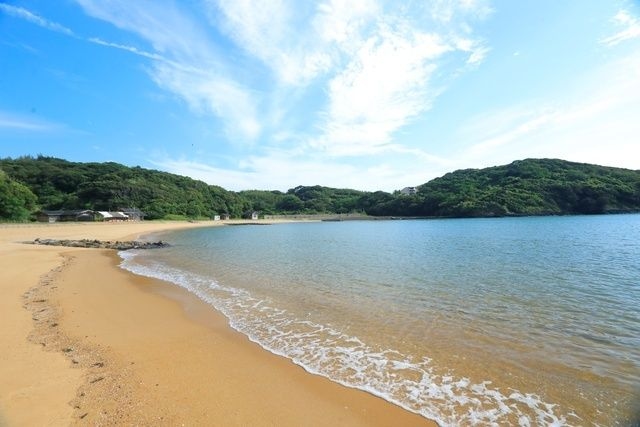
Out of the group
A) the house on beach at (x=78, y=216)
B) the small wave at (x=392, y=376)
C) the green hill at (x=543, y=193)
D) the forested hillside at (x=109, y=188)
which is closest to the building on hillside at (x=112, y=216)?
the house on beach at (x=78, y=216)

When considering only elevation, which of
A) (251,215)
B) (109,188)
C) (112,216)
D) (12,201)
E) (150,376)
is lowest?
(150,376)

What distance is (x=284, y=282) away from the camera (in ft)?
44.7

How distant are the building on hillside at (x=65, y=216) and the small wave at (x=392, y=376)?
8297cm

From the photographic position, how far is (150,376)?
202 inches

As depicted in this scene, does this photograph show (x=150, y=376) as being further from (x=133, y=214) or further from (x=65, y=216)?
(x=133, y=214)

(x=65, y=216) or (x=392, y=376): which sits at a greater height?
(x=65, y=216)

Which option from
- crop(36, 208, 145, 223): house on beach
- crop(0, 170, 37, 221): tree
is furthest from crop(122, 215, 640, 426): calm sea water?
crop(36, 208, 145, 223): house on beach

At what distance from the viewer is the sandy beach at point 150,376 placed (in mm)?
4074

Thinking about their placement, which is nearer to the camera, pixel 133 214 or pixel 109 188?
pixel 133 214

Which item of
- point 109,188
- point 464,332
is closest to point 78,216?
point 109,188

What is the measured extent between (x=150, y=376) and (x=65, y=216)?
290 feet

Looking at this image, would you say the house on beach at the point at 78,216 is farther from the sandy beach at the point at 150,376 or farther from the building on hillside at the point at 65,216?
the sandy beach at the point at 150,376

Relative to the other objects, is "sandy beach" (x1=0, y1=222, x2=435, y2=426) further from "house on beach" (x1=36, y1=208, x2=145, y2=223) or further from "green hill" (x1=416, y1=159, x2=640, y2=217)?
"green hill" (x1=416, y1=159, x2=640, y2=217)

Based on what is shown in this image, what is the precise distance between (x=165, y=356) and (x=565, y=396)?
21.1ft
